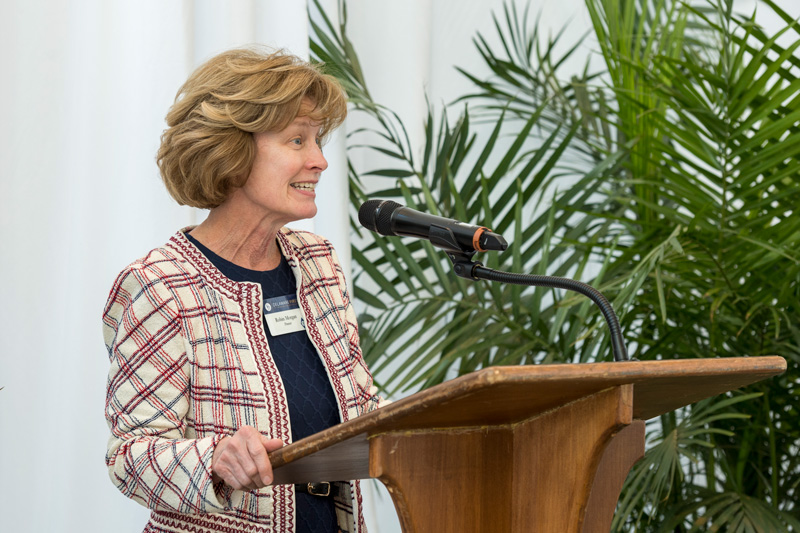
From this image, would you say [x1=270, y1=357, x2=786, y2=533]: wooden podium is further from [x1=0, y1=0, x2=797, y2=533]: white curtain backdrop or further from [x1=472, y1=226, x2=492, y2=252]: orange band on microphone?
[x1=0, y1=0, x2=797, y2=533]: white curtain backdrop

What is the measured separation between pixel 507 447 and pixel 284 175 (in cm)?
61

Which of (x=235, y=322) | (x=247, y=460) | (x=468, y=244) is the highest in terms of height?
(x=468, y=244)

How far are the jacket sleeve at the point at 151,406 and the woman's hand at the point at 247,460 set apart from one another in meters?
0.06

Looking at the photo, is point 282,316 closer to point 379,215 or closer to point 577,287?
Answer: point 379,215

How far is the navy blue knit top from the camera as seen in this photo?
1.37 m

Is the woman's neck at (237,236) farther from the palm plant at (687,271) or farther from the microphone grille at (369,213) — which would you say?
the palm plant at (687,271)

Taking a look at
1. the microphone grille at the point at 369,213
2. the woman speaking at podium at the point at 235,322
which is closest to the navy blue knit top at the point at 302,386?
the woman speaking at podium at the point at 235,322

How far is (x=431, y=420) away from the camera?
36.8 inches

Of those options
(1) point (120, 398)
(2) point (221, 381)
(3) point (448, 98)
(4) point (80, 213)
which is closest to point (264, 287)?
(2) point (221, 381)

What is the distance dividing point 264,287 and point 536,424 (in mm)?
606

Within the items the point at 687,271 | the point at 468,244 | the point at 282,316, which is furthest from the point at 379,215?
the point at 687,271

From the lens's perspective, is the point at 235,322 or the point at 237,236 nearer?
the point at 235,322

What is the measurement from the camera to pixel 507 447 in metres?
1.03

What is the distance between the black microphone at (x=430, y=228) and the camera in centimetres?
113
